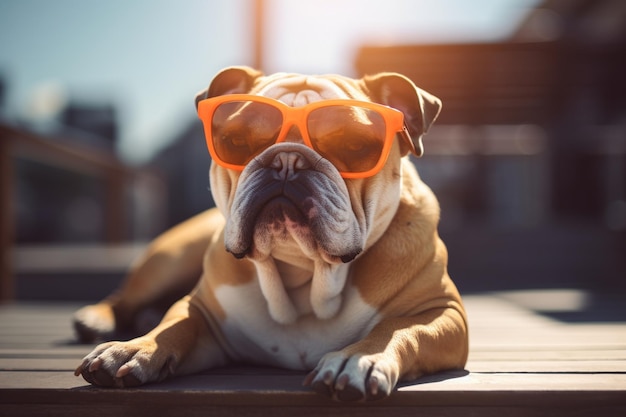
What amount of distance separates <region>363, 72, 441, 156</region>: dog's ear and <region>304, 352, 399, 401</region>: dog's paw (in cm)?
79

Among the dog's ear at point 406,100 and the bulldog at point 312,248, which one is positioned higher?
the dog's ear at point 406,100

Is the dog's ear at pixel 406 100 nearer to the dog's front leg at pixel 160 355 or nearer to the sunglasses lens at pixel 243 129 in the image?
the sunglasses lens at pixel 243 129

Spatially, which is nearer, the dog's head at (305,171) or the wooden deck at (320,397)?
the wooden deck at (320,397)

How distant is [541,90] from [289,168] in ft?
16.3

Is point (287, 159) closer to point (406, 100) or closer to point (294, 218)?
point (294, 218)

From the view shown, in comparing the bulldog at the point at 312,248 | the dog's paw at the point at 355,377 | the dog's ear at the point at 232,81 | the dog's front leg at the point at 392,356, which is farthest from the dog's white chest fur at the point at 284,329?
the dog's ear at the point at 232,81

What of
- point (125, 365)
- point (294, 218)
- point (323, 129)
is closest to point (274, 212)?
point (294, 218)

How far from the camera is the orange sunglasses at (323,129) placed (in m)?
1.71

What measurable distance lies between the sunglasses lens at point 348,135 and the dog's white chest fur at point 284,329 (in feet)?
1.28

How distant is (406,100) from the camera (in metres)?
1.97

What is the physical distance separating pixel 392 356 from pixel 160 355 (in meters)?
0.61

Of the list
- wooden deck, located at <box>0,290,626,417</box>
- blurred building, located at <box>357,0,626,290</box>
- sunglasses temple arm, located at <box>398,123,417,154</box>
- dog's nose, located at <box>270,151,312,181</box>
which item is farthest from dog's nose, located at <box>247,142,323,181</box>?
blurred building, located at <box>357,0,626,290</box>

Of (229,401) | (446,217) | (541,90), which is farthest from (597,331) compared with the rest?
(446,217)

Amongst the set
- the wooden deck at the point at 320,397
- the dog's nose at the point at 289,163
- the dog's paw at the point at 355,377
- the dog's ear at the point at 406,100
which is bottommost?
the wooden deck at the point at 320,397
